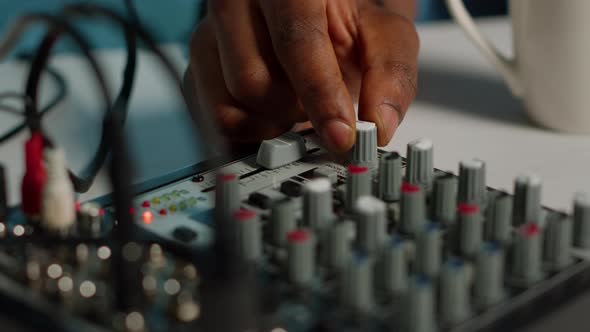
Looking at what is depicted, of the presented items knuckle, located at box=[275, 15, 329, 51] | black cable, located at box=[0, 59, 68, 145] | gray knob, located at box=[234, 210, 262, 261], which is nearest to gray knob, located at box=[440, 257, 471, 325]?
gray knob, located at box=[234, 210, 262, 261]

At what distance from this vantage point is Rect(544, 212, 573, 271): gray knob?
454 mm

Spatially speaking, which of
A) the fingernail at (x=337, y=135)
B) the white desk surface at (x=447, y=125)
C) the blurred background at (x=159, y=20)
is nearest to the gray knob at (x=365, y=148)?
the fingernail at (x=337, y=135)

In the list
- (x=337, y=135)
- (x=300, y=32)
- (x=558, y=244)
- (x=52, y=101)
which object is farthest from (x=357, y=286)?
(x=52, y=101)

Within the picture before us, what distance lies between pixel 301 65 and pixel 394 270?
1.02ft

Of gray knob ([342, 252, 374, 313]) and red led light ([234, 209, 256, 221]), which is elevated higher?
red led light ([234, 209, 256, 221])

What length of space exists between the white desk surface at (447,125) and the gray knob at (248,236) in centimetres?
21

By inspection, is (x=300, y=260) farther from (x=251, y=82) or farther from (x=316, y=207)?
(x=251, y=82)

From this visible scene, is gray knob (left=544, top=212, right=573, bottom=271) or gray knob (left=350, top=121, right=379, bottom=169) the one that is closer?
gray knob (left=544, top=212, right=573, bottom=271)

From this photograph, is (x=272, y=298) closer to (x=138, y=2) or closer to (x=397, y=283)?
(x=397, y=283)

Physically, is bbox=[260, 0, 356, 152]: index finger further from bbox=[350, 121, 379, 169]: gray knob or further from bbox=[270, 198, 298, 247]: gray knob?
bbox=[270, 198, 298, 247]: gray knob

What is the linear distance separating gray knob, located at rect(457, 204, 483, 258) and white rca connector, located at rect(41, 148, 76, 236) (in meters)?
0.21

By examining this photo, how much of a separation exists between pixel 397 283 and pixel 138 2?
3.16ft

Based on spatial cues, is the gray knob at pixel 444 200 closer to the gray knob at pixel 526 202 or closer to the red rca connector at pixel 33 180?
the gray knob at pixel 526 202

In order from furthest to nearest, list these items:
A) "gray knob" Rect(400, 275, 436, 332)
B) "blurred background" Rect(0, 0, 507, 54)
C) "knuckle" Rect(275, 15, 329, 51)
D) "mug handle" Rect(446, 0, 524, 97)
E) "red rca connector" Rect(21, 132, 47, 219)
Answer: "blurred background" Rect(0, 0, 507, 54), "mug handle" Rect(446, 0, 524, 97), "knuckle" Rect(275, 15, 329, 51), "red rca connector" Rect(21, 132, 47, 219), "gray knob" Rect(400, 275, 436, 332)
